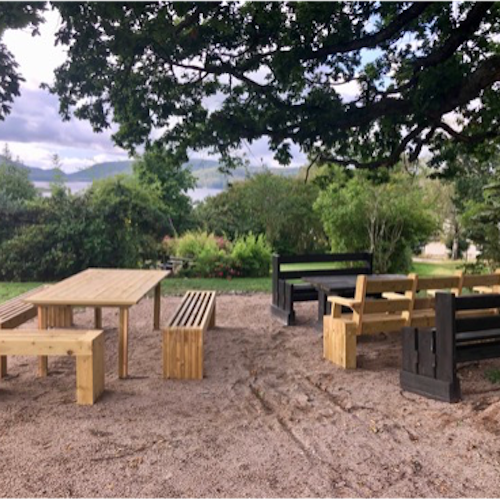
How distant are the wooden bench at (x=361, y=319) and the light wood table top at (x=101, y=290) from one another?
2.12 m

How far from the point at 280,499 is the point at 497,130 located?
6.20 metres

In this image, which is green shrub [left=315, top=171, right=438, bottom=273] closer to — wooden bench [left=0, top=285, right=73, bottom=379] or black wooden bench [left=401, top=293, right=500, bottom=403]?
wooden bench [left=0, top=285, right=73, bottom=379]

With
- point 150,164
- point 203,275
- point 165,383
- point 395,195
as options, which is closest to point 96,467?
point 165,383

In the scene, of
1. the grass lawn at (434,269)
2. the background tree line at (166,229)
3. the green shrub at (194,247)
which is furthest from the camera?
the grass lawn at (434,269)

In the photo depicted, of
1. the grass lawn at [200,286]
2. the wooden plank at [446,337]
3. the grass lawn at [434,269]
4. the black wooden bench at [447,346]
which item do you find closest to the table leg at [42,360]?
the black wooden bench at [447,346]

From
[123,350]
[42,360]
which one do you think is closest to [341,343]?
[123,350]

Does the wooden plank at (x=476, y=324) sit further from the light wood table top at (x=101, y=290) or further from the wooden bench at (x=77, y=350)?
the wooden bench at (x=77, y=350)

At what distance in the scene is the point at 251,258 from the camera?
47.8 feet

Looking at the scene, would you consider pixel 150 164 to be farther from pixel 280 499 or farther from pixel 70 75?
pixel 280 499

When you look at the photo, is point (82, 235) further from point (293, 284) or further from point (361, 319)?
point (361, 319)

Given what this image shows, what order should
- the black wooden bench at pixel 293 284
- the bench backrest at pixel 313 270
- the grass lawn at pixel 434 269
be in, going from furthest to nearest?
the grass lawn at pixel 434 269
the bench backrest at pixel 313 270
the black wooden bench at pixel 293 284

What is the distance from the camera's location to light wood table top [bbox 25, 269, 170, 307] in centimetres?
471

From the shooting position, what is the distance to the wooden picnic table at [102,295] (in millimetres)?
4719

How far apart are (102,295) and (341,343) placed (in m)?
2.57
